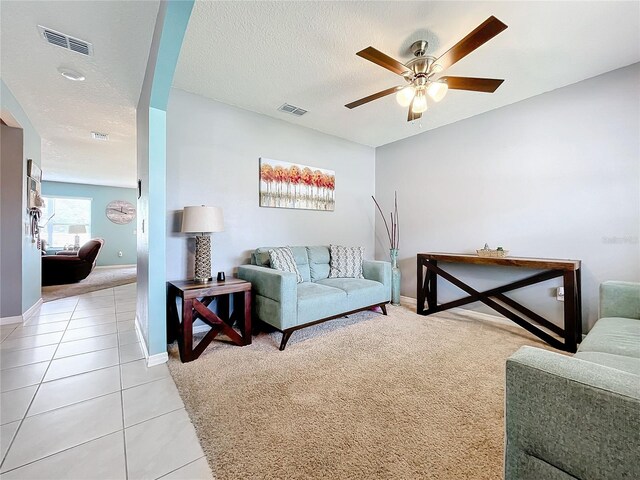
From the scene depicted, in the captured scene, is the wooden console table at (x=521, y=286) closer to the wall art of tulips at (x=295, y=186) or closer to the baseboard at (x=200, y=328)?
the wall art of tulips at (x=295, y=186)

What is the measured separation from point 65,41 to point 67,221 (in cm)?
778

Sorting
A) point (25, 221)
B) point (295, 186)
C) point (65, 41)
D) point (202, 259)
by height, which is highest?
point (65, 41)

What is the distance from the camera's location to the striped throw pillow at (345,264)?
3420 mm

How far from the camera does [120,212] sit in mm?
8172

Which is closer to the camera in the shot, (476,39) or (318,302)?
(476,39)

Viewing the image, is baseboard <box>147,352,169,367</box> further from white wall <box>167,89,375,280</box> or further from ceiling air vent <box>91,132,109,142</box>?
ceiling air vent <box>91,132,109,142</box>

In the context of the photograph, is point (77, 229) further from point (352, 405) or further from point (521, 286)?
→ point (521, 286)

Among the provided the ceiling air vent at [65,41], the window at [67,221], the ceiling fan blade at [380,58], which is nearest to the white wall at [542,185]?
the ceiling fan blade at [380,58]

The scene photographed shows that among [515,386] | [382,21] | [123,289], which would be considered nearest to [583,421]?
[515,386]

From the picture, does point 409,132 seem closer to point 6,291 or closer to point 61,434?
point 61,434

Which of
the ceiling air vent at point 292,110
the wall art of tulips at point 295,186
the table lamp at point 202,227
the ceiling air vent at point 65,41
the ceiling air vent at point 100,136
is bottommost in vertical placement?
the table lamp at point 202,227

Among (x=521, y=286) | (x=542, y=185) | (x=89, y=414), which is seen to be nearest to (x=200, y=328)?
(x=89, y=414)

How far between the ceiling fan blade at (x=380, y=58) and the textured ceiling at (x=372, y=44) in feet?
0.96

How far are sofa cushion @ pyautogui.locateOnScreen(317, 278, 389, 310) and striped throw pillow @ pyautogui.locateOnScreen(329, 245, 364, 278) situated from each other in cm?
13
